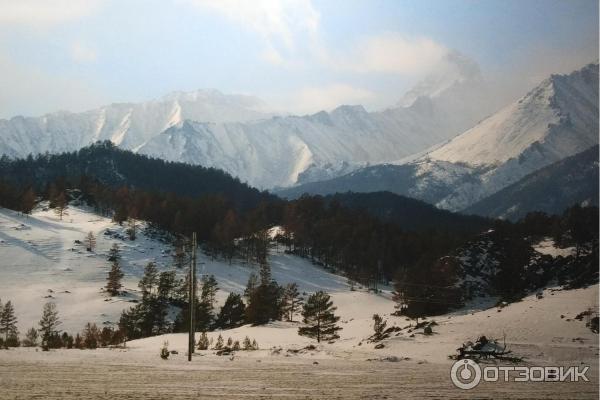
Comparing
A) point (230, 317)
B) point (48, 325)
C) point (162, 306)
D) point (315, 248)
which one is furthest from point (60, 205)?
point (230, 317)

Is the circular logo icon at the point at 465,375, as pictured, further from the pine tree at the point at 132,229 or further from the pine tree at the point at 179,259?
the pine tree at the point at 132,229

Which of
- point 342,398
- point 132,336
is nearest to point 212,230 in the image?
point 132,336

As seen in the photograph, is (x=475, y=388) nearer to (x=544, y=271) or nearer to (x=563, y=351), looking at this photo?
(x=563, y=351)

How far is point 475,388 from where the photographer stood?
18.9m

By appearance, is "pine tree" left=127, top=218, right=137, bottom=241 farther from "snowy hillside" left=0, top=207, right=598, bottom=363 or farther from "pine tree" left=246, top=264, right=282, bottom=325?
"pine tree" left=246, top=264, right=282, bottom=325

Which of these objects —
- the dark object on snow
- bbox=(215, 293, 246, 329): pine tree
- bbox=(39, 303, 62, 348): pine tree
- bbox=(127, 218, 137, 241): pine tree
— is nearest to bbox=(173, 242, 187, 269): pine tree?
bbox=(127, 218, 137, 241): pine tree

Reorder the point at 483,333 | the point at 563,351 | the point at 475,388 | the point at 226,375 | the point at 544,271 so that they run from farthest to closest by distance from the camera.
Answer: the point at 544,271, the point at 483,333, the point at 563,351, the point at 226,375, the point at 475,388

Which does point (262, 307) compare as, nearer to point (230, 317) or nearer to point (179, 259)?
point (230, 317)

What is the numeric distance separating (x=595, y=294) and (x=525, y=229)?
92375 millimetres

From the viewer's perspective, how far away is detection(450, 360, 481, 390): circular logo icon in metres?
19.5

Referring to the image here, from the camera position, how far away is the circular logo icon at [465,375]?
64.0ft

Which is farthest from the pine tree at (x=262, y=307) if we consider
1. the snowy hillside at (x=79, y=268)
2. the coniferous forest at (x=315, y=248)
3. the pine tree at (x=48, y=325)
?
the pine tree at (x=48, y=325)

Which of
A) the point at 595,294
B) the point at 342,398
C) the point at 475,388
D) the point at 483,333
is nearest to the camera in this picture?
the point at 342,398

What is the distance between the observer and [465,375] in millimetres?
22219
